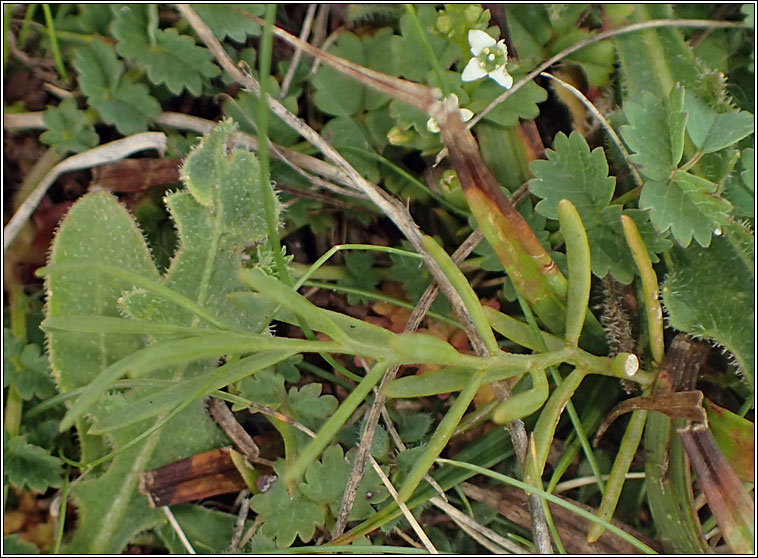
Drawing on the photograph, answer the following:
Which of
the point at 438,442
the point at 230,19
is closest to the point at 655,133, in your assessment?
the point at 438,442

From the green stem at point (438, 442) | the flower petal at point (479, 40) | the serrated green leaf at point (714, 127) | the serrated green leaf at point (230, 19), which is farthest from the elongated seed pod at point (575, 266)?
the serrated green leaf at point (230, 19)

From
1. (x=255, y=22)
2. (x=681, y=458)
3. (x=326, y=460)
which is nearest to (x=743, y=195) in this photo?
(x=681, y=458)

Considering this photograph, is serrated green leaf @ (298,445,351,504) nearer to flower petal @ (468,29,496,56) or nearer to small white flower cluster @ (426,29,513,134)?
small white flower cluster @ (426,29,513,134)

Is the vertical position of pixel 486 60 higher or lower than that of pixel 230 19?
lower

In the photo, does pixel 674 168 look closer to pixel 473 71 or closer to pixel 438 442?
pixel 473 71

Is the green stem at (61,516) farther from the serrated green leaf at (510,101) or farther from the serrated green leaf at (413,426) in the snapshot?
the serrated green leaf at (510,101)

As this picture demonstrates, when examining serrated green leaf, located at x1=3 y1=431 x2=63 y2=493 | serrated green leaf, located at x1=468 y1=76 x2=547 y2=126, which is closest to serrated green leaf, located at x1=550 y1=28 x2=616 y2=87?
serrated green leaf, located at x1=468 y1=76 x2=547 y2=126

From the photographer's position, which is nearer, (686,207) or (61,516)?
(686,207)
